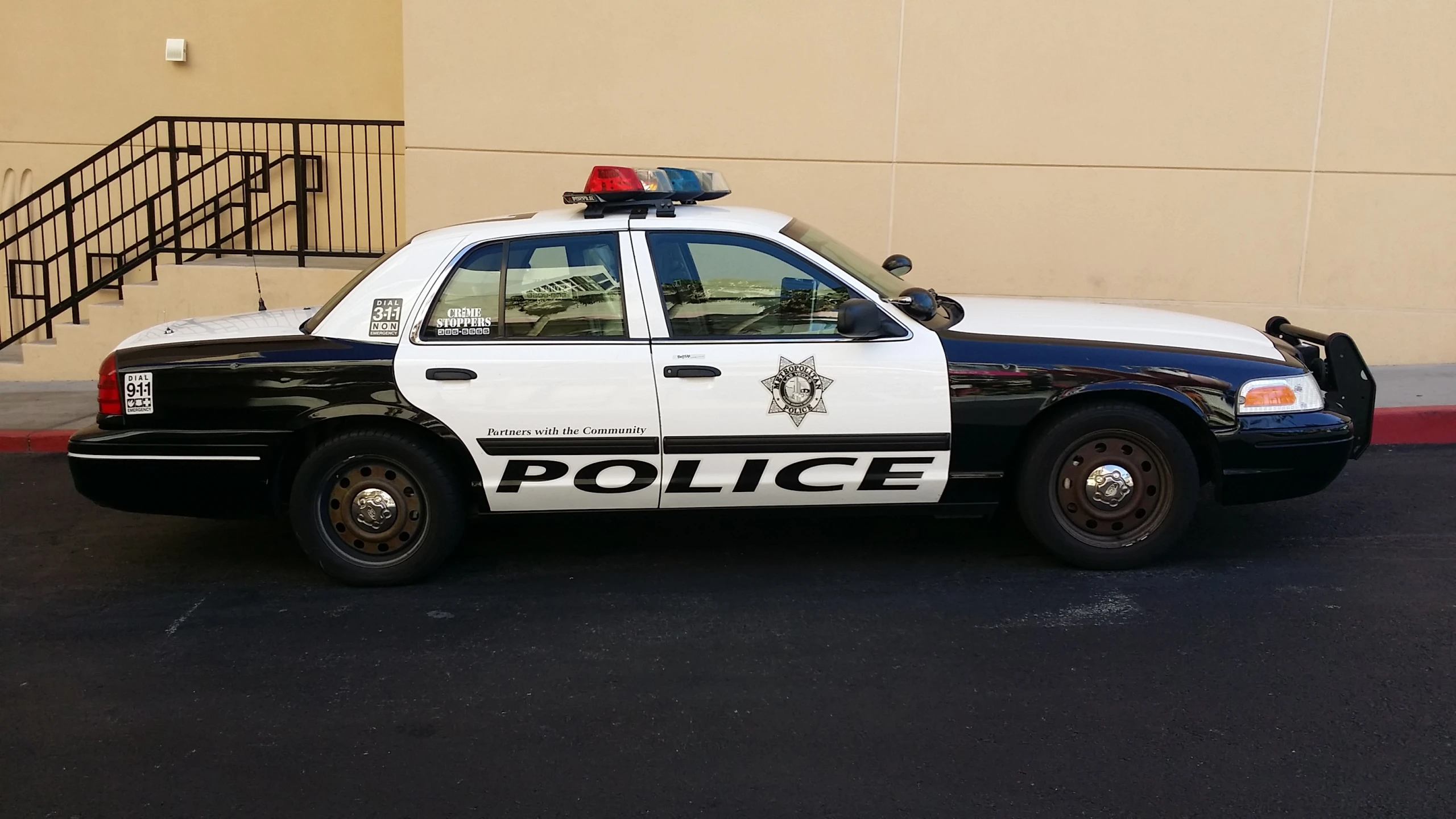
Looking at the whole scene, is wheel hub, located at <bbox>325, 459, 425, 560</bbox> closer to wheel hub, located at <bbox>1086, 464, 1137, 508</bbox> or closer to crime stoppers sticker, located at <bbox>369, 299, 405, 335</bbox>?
crime stoppers sticker, located at <bbox>369, 299, 405, 335</bbox>

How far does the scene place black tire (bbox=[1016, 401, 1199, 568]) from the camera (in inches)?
205

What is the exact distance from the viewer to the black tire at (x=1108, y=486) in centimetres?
522

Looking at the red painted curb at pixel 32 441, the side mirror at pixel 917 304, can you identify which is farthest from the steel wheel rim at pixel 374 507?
the red painted curb at pixel 32 441

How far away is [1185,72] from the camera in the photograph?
9.56 metres

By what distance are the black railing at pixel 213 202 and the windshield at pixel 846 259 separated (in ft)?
20.4

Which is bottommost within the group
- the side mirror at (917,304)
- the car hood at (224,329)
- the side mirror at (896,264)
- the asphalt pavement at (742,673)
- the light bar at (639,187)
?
the asphalt pavement at (742,673)

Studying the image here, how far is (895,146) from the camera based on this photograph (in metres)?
9.72

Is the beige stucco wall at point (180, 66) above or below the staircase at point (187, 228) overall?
above

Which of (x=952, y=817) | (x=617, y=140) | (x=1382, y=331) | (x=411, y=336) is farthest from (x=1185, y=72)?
(x=952, y=817)

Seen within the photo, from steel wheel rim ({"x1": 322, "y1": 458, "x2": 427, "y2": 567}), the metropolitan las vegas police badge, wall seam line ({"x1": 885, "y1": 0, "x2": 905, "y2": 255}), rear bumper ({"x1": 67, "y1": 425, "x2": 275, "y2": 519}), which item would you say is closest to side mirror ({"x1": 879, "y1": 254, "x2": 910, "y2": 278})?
the metropolitan las vegas police badge

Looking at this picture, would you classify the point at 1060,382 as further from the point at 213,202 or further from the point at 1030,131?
the point at 213,202

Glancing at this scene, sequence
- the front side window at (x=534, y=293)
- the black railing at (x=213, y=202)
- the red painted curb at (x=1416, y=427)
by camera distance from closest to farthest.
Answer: the front side window at (x=534, y=293)
the red painted curb at (x=1416, y=427)
the black railing at (x=213, y=202)

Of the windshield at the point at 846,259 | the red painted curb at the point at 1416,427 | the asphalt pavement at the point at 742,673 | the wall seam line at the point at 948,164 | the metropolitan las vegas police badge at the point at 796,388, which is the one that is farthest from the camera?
the wall seam line at the point at 948,164

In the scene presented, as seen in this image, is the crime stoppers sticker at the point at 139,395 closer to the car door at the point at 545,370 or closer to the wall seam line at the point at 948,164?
the car door at the point at 545,370
